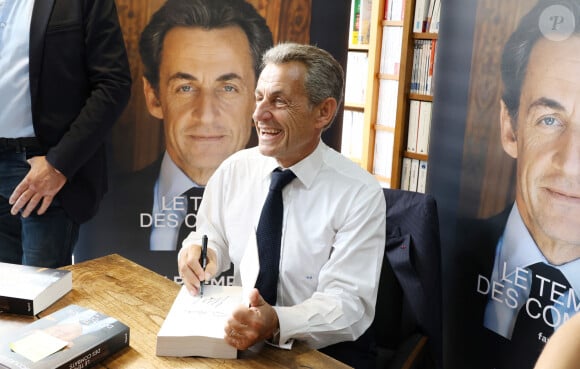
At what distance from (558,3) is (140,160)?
5.64 ft

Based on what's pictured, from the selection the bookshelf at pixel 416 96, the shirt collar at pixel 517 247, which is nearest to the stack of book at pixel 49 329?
the shirt collar at pixel 517 247

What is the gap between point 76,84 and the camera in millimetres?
2098

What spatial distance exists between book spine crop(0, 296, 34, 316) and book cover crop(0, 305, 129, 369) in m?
0.08

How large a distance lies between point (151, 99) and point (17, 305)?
1348 millimetres

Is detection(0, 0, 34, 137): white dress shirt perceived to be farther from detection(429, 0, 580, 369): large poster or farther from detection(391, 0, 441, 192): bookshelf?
detection(391, 0, 441, 192): bookshelf

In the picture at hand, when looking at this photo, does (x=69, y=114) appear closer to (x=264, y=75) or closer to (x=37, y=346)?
(x=264, y=75)

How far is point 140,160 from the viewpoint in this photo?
2588 mm

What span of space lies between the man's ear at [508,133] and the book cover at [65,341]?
135 centimetres

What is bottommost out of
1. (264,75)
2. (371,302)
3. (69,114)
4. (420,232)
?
(371,302)

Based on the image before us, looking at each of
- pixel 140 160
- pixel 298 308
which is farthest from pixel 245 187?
pixel 140 160

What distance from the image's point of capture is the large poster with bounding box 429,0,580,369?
1797 millimetres

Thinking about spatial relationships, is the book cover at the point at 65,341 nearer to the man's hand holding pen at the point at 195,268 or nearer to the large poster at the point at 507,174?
the man's hand holding pen at the point at 195,268

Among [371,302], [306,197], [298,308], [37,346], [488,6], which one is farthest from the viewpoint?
[488,6]

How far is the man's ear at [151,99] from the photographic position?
2516 millimetres
